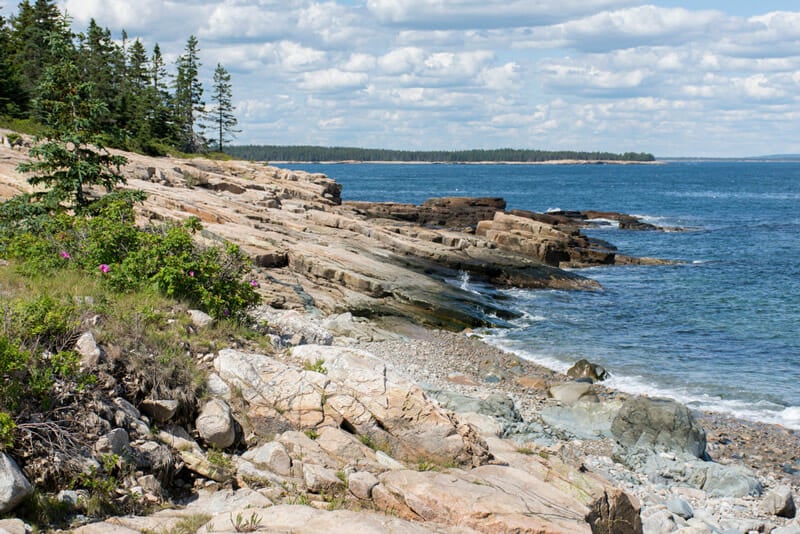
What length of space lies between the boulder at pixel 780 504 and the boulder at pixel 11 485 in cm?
1309

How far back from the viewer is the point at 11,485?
6516 millimetres

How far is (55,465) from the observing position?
718 centimetres

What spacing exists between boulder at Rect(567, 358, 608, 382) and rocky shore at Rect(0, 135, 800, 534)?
0.08 metres

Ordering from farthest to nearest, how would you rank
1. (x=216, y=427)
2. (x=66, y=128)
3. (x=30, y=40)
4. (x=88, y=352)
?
1. (x=30, y=40)
2. (x=66, y=128)
3. (x=216, y=427)
4. (x=88, y=352)

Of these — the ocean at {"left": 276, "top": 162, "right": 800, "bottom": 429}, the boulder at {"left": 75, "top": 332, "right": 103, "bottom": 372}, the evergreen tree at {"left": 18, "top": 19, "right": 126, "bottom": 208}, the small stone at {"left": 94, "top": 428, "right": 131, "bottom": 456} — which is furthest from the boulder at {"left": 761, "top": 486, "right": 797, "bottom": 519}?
the evergreen tree at {"left": 18, "top": 19, "right": 126, "bottom": 208}

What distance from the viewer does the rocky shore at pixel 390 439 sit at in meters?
7.77

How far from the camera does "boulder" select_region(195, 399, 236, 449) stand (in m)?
8.92

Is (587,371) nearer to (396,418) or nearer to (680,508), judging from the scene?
(680,508)

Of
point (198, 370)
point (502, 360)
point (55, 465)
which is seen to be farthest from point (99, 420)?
point (502, 360)

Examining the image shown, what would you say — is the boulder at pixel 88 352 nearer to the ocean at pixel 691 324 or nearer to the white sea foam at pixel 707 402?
the white sea foam at pixel 707 402

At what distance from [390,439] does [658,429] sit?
355 inches

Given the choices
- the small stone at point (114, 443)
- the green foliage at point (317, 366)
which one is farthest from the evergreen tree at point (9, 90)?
the small stone at point (114, 443)

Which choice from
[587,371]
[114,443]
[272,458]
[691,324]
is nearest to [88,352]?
[114,443]

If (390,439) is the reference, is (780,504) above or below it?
below
